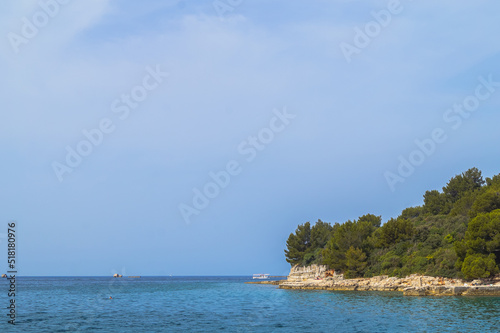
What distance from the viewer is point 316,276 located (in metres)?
95.1

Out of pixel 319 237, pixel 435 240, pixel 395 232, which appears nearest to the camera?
pixel 435 240

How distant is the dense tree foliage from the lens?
55594 mm

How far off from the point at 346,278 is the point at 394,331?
48.5 metres

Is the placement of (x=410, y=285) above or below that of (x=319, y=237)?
below

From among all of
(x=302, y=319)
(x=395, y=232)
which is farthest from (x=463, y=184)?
(x=302, y=319)

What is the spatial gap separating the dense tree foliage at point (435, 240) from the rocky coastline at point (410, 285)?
3.85 ft

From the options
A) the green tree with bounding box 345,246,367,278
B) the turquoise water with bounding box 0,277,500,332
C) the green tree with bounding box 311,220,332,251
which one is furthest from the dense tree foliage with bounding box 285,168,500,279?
the turquoise water with bounding box 0,277,500,332

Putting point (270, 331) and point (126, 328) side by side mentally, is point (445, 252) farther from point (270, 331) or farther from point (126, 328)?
point (126, 328)

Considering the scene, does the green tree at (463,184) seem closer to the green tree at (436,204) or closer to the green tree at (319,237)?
the green tree at (436,204)

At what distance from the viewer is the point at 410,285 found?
63.9 metres

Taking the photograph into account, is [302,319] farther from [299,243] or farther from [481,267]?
[299,243]

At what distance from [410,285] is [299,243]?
51.7 metres

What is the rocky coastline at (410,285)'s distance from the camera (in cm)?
5328

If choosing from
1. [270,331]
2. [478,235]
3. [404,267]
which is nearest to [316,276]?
[404,267]
